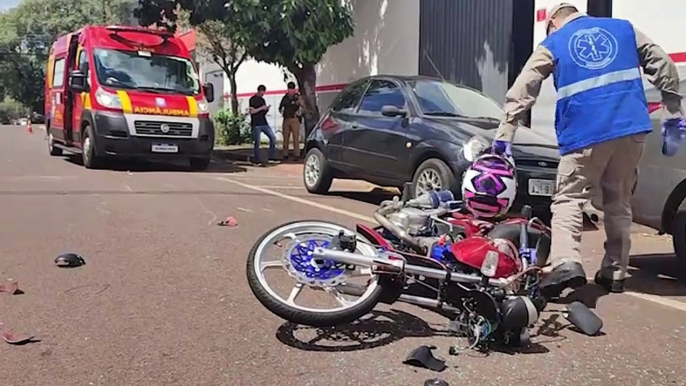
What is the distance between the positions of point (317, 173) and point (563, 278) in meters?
6.29

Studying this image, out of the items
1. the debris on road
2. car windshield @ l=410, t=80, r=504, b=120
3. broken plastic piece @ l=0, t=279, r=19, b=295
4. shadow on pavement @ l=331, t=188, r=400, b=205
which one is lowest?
→ shadow on pavement @ l=331, t=188, r=400, b=205

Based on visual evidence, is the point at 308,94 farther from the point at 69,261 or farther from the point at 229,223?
the point at 69,261

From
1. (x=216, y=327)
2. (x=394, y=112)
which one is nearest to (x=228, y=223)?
(x=394, y=112)

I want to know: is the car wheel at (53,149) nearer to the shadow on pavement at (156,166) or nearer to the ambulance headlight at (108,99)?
the shadow on pavement at (156,166)

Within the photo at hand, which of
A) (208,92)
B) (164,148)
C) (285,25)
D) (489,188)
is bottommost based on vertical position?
(164,148)

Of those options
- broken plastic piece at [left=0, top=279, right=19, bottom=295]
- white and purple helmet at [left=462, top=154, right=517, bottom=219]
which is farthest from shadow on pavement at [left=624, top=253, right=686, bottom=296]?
broken plastic piece at [left=0, top=279, right=19, bottom=295]

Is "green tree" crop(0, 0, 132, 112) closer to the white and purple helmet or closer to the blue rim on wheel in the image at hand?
the white and purple helmet

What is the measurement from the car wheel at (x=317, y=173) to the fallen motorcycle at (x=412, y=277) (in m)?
6.04

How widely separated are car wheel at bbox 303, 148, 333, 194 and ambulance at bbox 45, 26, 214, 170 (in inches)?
141

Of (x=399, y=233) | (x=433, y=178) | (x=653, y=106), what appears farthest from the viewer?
(x=433, y=178)

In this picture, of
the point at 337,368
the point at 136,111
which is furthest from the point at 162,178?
the point at 337,368

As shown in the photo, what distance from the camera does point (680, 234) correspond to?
20.8 feet

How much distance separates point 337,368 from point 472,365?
0.69 meters

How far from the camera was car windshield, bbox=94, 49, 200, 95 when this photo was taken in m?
14.0
